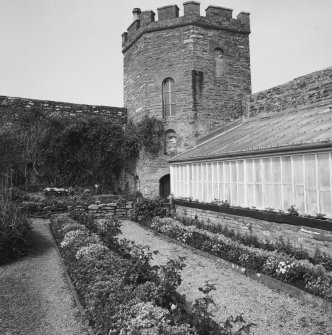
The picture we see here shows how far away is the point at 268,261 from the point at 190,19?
15193 millimetres

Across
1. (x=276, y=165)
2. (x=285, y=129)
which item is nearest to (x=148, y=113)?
(x=285, y=129)

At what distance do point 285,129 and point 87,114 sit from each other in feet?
44.7

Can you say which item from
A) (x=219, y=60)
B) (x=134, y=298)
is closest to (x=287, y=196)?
(x=134, y=298)

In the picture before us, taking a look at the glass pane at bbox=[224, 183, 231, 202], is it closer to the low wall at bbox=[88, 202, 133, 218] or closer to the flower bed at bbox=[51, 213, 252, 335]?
the flower bed at bbox=[51, 213, 252, 335]

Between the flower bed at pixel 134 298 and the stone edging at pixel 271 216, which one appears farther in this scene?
the stone edging at pixel 271 216

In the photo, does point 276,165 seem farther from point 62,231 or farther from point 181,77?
point 181,77

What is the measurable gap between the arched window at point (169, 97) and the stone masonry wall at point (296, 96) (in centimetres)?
506

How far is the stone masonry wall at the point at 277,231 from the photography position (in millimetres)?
6754

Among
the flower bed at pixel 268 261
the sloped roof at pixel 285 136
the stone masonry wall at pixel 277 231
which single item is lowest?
the flower bed at pixel 268 261

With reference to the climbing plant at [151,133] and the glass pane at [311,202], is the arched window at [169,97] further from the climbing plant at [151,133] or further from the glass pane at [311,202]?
the glass pane at [311,202]

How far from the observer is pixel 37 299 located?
5562 millimetres

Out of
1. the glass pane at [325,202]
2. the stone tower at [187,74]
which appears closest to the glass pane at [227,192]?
the glass pane at [325,202]

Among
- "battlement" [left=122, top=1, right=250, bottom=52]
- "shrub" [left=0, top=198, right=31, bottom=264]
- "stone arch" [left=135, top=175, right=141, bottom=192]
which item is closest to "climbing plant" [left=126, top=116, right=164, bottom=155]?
"stone arch" [left=135, top=175, right=141, bottom=192]

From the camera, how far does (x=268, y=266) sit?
618 cm
